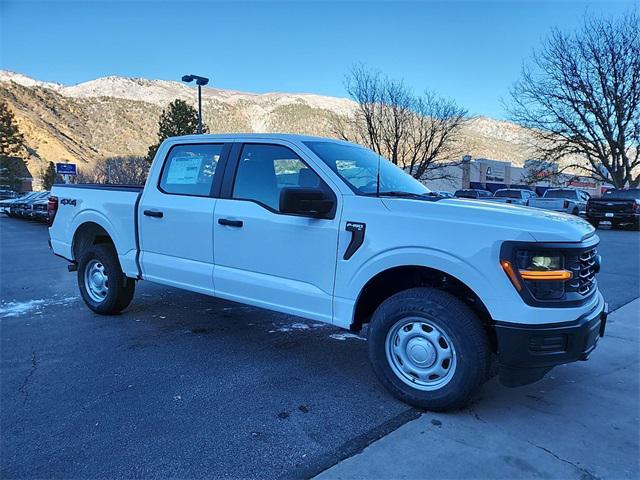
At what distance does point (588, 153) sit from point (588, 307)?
31.0 meters

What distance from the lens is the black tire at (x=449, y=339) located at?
3.17 meters

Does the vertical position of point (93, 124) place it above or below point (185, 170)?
above

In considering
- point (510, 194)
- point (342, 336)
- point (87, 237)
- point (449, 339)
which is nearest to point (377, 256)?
point (449, 339)

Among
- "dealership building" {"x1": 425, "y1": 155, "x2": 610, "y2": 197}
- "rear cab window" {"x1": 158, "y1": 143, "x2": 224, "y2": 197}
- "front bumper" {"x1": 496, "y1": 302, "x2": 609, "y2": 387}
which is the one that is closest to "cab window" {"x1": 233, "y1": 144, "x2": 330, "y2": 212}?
"rear cab window" {"x1": 158, "y1": 143, "x2": 224, "y2": 197}

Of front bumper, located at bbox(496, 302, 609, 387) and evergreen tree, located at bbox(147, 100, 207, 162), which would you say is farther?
evergreen tree, located at bbox(147, 100, 207, 162)

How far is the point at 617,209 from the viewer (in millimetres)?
21062

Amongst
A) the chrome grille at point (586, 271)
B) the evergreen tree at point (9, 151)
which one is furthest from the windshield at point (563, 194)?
the evergreen tree at point (9, 151)

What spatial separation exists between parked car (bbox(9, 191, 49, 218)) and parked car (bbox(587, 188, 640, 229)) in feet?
85.4

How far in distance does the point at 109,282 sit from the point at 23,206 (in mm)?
22478

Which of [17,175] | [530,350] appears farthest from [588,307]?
[17,175]

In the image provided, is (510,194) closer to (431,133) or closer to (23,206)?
(431,133)

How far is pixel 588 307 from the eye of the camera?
3.24m

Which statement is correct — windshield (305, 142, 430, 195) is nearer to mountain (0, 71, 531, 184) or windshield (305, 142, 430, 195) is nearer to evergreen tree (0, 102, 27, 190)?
evergreen tree (0, 102, 27, 190)

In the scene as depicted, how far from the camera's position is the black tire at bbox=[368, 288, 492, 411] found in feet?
10.4
